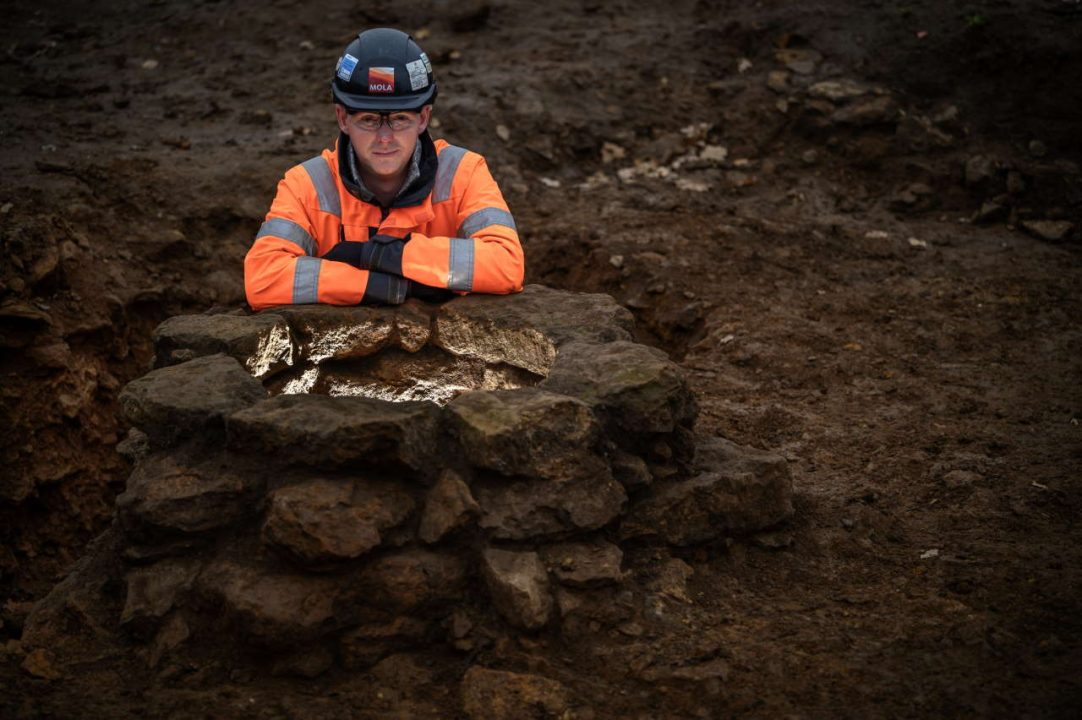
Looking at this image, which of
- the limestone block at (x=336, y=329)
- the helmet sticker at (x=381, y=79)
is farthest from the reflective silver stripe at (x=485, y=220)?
the helmet sticker at (x=381, y=79)

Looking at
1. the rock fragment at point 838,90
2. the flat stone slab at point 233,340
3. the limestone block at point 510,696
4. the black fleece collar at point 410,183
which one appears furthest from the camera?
the rock fragment at point 838,90

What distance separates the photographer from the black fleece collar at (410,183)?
4027 mm

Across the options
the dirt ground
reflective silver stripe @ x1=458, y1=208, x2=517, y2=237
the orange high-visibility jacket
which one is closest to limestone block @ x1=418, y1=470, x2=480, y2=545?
the dirt ground

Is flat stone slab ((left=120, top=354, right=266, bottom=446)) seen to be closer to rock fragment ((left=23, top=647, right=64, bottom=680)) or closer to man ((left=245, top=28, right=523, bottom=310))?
man ((left=245, top=28, right=523, bottom=310))

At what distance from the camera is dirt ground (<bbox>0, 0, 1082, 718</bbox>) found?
2920mm

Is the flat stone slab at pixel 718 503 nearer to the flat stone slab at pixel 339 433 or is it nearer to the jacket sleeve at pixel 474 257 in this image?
the flat stone slab at pixel 339 433

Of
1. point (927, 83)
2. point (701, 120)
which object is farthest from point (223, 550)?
point (927, 83)

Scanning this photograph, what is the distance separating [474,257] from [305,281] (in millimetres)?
651

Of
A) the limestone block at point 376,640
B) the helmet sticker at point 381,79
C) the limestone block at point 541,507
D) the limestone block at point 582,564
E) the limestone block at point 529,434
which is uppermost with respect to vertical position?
the helmet sticker at point 381,79

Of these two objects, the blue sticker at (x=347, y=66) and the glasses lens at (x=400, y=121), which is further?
the glasses lens at (x=400, y=121)

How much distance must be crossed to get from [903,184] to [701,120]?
1515 mm

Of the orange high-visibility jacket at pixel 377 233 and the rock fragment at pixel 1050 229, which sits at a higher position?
the orange high-visibility jacket at pixel 377 233

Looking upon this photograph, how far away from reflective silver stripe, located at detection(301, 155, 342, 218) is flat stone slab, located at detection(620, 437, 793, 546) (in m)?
1.76

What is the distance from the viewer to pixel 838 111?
281 inches
